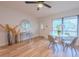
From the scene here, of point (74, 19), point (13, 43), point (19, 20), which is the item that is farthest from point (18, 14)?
point (74, 19)

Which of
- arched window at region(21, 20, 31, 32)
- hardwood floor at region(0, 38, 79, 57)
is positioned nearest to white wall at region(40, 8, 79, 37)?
hardwood floor at region(0, 38, 79, 57)

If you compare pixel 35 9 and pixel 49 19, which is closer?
pixel 35 9

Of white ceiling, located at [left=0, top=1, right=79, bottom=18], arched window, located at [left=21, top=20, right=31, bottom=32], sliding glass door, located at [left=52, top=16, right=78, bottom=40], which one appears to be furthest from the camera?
arched window, located at [left=21, top=20, right=31, bottom=32]

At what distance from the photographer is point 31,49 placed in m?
2.25

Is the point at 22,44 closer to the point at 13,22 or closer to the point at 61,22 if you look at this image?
the point at 13,22

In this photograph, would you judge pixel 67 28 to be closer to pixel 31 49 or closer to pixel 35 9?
pixel 35 9

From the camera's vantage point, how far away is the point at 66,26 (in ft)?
6.97

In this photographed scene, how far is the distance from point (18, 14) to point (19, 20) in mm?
150

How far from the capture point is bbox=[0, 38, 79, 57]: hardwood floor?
2.14 meters

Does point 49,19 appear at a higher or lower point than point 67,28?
higher

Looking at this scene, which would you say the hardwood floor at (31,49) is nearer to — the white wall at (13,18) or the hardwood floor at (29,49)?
the hardwood floor at (29,49)

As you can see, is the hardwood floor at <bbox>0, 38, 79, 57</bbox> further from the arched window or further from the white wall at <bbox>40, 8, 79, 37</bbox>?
the arched window

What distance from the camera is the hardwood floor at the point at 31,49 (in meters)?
2.14

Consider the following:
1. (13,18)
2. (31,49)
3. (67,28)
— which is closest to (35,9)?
(13,18)
